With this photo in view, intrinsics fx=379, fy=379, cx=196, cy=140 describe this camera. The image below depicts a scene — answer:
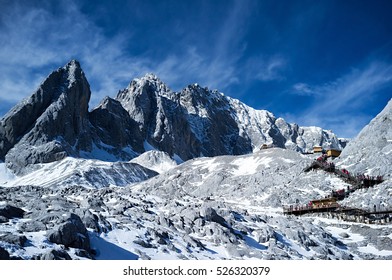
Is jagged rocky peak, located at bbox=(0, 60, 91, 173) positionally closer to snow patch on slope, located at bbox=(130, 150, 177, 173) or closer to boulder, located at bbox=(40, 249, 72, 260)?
snow patch on slope, located at bbox=(130, 150, 177, 173)

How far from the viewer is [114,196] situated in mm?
45188

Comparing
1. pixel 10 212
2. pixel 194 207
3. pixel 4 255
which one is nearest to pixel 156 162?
pixel 194 207

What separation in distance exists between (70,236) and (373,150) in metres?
59.7

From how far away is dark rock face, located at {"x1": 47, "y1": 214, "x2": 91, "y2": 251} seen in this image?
19.6 metres

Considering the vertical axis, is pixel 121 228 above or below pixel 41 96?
below

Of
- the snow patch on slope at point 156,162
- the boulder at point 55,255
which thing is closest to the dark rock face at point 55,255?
the boulder at point 55,255

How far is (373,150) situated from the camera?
6619cm

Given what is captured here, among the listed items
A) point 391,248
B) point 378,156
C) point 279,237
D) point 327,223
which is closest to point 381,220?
point 327,223

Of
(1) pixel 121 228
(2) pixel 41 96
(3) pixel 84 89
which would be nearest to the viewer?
(1) pixel 121 228

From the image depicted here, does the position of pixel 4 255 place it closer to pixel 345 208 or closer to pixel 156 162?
pixel 345 208

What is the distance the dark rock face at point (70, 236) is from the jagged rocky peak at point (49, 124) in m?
137

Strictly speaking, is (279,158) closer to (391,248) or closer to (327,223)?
(327,223)
